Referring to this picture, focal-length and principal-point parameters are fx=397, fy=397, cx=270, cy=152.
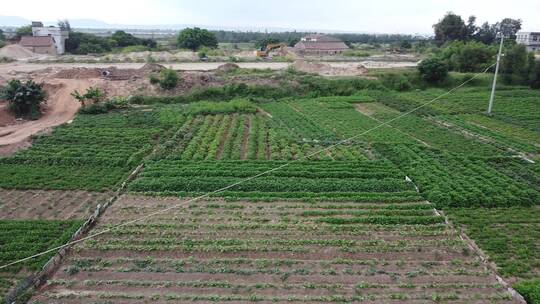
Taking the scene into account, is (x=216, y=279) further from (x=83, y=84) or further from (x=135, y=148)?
(x=83, y=84)

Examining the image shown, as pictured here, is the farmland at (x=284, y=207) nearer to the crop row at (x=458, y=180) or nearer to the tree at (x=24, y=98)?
the crop row at (x=458, y=180)

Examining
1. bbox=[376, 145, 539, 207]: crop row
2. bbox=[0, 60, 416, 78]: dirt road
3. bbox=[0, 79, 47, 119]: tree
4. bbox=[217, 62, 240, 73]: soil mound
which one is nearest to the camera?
bbox=[376, 145, 539, 207]: crop row

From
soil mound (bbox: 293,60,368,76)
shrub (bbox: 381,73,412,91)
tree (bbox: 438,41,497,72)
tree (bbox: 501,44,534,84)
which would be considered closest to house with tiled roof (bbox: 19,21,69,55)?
soil mound (bbox: 293,60,368,76)

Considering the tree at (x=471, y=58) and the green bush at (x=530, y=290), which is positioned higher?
the tree at (x=471, y=58)

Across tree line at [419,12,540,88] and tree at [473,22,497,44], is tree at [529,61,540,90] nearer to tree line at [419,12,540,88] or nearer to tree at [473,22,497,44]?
tree line at [419,12,540,88]

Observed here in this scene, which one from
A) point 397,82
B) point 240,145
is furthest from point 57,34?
point 240,145

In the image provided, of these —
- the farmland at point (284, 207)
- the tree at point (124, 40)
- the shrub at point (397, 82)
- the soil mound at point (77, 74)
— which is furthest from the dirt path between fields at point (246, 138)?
the tree at point (124, 40)

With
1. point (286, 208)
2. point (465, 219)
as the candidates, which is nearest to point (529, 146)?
point (465, 219)
